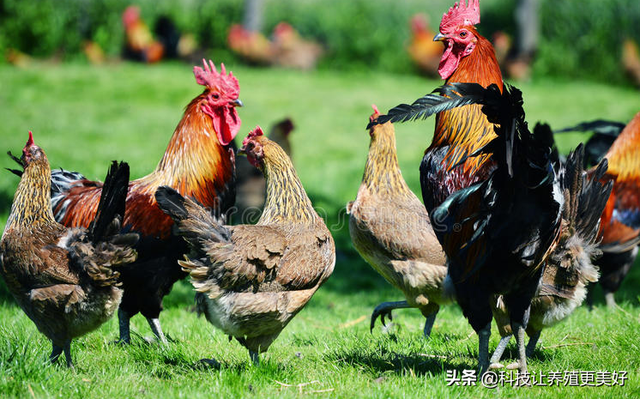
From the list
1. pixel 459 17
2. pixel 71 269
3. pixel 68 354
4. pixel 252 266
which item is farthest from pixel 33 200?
pixel 459 17

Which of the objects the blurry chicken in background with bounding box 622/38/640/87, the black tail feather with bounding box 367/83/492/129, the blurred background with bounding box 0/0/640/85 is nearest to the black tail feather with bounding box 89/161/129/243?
the black tail feather with bounding box 367/83/492/129

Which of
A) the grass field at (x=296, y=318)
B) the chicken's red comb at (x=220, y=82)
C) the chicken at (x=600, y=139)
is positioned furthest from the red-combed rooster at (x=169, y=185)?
the chicken at (x=600, y=139)

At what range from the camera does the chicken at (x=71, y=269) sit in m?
4.38

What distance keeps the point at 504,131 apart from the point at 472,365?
2.13m

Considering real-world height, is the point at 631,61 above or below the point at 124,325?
above

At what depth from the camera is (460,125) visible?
16.1 feet

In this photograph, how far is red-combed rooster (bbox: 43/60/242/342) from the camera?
5.27m

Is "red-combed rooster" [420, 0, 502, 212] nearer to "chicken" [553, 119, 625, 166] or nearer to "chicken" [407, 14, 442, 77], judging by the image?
"chicken" [553, 119, 625, 166]

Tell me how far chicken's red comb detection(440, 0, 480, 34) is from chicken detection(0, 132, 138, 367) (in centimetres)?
286

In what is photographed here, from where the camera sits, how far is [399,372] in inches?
189

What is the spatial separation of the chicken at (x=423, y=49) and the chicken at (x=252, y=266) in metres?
16.2

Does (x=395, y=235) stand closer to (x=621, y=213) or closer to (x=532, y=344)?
(x=532, y=344)

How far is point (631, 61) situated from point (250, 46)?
1194cm

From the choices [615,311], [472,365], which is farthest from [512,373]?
[615,311]
